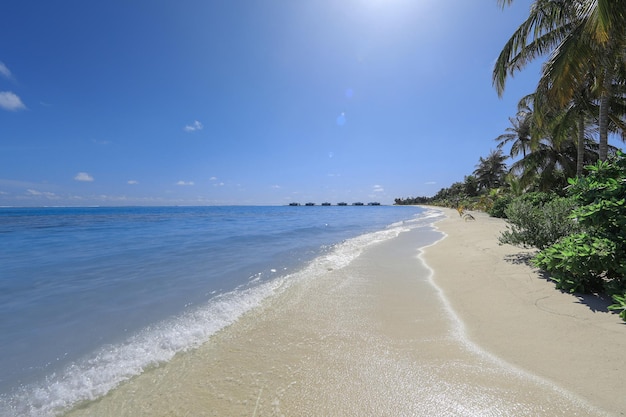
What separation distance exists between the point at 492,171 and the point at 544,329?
205 ft

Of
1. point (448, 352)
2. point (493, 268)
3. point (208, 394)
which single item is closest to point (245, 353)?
point (208, 394)

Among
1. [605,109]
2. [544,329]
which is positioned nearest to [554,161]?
[605,109]

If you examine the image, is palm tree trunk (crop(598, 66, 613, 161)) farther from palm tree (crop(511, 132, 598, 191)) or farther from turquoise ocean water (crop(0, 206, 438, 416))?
palm tree (crop(511, 132, 598, 191))

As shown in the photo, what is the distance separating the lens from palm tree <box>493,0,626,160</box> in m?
6.89

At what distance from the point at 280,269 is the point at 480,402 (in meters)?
6.04

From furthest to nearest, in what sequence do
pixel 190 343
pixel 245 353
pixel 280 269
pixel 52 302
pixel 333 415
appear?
pixel 280 269, pixel 52 302, pixel 190 343, pixel 245 353, pixel 333 415

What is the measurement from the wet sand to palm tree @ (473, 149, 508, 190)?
59926 millimetres

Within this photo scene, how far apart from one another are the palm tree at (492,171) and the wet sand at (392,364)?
197ft

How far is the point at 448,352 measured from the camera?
10.4 feet

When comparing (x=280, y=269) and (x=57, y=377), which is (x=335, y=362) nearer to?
(x=57, y=377)

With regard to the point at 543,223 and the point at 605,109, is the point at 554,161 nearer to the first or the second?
the point at 605,109

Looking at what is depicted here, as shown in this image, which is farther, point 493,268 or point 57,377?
point 493,268

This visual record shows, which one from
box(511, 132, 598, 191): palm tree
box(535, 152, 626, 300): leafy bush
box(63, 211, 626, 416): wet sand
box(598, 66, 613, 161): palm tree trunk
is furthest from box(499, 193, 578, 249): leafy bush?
box(511, 132, 598, 191): palm tree

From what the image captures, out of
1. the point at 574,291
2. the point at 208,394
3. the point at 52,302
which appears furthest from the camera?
the point at 52,302
